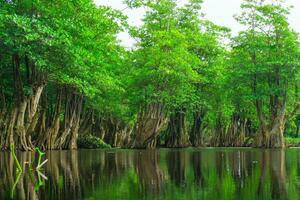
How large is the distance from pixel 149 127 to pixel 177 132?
24.8 feet

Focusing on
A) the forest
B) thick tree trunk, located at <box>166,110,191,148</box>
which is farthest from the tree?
thick tree trunk, located at <box>166,110,191,148</box>

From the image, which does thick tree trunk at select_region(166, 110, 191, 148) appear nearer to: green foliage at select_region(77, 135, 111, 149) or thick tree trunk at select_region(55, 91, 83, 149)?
green foliage at select_region(77, 135, 111, 149)

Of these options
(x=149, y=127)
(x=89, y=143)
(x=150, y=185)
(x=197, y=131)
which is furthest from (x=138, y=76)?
(x=150, y=185)

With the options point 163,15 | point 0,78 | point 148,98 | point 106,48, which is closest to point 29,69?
point 0,78

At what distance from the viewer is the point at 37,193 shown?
7988 mm

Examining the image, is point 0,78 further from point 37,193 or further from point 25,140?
point 37,193

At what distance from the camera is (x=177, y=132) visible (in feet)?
132

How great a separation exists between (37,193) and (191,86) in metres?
31.5

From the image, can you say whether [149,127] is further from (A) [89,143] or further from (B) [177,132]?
(B) [177,132]

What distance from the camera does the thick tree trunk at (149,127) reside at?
32.8 meters

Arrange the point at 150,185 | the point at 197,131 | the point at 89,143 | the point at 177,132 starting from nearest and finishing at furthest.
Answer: the point at 150,185 → the point at 89,143 → the point at 177,132 → the point at 197,131

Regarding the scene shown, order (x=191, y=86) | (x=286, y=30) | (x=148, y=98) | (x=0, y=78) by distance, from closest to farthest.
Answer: (x=0, y=78)
(x=148, y=98)
(x=286, y=30)
(x=191, y=86)

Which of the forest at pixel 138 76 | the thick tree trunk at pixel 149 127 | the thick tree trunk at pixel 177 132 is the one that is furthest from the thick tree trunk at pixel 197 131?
the thick tree trunk at pixel 149 127

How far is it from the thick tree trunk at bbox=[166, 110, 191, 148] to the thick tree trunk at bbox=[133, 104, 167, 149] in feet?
→ 18.2
